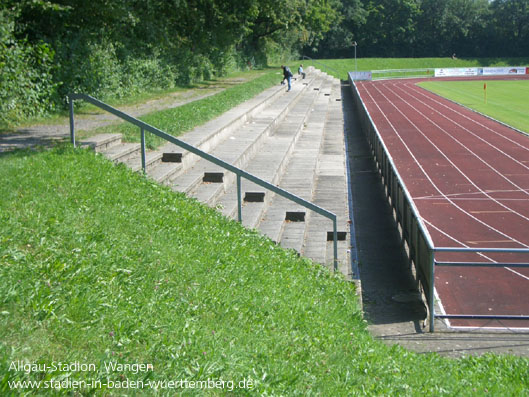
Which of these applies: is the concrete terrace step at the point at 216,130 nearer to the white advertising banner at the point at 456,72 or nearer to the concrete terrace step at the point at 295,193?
the concrete terrace step at the point at 295,193

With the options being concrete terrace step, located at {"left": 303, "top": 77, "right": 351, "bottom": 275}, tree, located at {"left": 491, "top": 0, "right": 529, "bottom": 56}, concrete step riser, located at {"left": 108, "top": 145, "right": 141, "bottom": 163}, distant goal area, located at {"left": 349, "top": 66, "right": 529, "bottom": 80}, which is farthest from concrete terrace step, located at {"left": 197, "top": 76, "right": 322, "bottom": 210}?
tree, located at {"left": 491, "top": 0, "right": 529, "bottom": 56}

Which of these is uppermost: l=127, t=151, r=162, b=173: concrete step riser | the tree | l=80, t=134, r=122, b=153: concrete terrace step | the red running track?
the tree

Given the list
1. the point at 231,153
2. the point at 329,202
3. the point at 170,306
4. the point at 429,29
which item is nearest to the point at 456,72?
the point at 429,29

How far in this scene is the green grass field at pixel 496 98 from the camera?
120 ft

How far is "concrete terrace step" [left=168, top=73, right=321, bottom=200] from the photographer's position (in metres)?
11.8

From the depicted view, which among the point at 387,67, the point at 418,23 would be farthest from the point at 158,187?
the point at 418,23

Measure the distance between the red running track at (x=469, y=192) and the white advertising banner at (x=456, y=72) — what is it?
40.7 metres

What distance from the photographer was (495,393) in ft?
20.4

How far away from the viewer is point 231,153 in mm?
15273

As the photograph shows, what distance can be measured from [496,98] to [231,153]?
38814mm

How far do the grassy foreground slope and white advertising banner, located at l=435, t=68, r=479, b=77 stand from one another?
244ft

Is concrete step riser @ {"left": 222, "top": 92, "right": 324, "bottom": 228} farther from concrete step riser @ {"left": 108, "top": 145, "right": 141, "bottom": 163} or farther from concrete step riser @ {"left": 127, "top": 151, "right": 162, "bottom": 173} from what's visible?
concrete step riser @ {"left": 108, "top": 145, "right": 141, "bottom": 163}

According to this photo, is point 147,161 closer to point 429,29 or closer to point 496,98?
point 496,98

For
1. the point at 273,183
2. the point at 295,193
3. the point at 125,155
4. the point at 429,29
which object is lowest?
the point at 295,193
